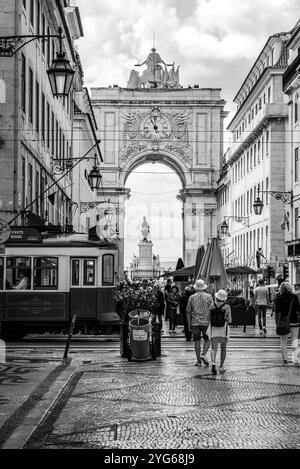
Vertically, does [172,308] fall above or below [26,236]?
below

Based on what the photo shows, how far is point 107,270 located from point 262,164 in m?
40.2

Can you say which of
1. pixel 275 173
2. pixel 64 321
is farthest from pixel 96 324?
pixel 275 173

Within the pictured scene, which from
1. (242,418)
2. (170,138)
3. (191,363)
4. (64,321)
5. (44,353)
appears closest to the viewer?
(242,418)

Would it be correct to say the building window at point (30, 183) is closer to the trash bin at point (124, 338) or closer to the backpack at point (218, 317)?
the trash bin at point (124, 338)

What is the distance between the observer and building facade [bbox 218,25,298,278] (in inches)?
2343

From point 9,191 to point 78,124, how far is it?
34241mm

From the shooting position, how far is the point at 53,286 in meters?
24.9

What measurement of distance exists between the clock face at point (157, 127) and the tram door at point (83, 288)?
2996 inches

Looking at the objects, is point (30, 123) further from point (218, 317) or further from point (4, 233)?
point (218, 317)

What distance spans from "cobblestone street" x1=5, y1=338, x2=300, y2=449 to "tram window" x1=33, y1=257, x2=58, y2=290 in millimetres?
6796

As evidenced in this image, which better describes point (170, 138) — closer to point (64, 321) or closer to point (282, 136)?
point (282, 136)

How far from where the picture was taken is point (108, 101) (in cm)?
10131

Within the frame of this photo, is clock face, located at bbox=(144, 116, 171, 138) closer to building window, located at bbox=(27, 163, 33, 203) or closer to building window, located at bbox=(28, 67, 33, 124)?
building window, located at bbox=(28, 67, 33, 124)

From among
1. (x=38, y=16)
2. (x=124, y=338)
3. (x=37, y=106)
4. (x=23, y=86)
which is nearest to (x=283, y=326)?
(x=124, y=338)
